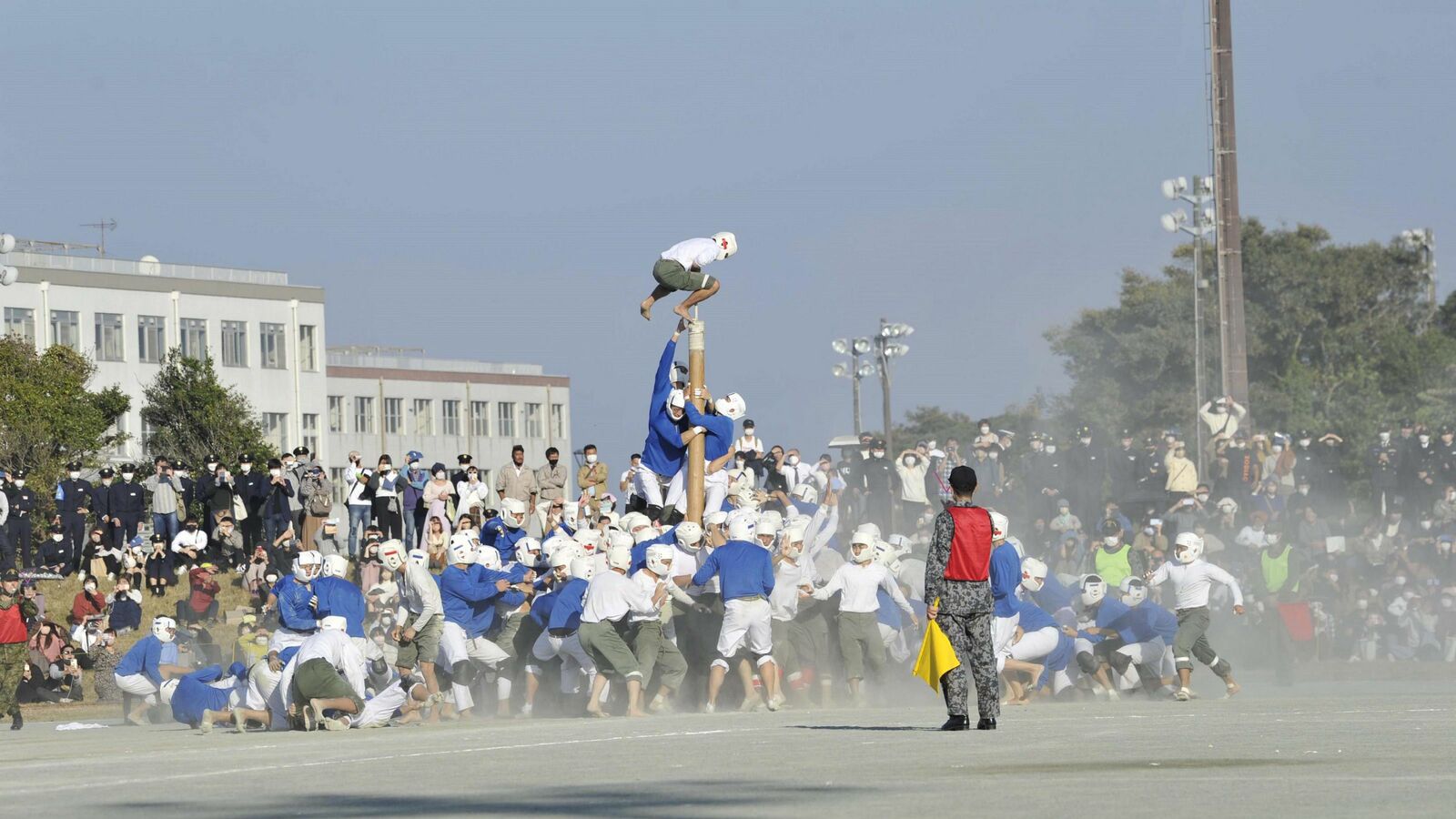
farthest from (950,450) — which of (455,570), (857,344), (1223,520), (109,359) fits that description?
(109,359)

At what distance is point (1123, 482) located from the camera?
33469mm

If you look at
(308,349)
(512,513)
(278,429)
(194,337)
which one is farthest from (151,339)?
(512,513)

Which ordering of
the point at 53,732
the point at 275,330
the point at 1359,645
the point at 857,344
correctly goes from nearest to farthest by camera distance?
the point at 53,732, the point at 1359,645, the point at 857,344, the point at 275,330

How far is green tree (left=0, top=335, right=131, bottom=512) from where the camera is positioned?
63.3m

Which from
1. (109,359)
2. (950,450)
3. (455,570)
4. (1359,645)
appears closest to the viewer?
(455,570)

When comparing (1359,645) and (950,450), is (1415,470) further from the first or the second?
(950,450)

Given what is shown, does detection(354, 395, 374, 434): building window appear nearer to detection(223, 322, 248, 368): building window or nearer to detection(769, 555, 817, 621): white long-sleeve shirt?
detection(223, 322, 248, 368): building window

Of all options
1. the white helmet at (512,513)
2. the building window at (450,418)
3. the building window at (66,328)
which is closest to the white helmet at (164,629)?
the white helmet at (512,513)

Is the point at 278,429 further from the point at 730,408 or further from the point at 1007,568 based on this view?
the point at 1007,568

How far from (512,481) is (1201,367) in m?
14.6

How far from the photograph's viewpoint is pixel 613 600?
67.1 feet

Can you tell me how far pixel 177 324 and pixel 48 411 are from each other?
28.5 m

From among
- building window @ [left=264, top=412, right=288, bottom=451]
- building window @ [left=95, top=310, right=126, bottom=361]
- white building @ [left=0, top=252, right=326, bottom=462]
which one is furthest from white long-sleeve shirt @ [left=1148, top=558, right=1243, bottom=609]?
building window @ [left=264, top=412, right=288, bottom=451]

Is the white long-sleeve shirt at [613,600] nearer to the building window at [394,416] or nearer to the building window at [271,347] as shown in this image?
the building window at [271,347]
